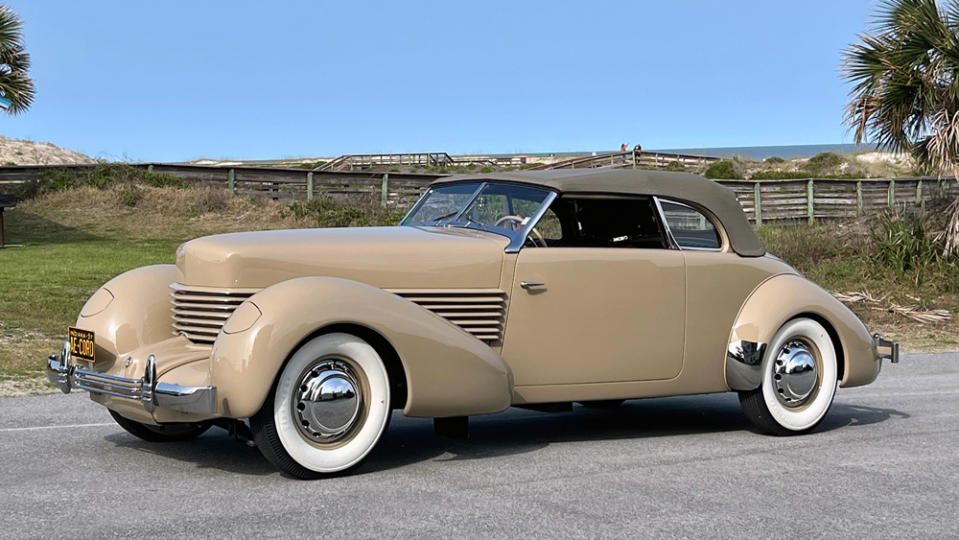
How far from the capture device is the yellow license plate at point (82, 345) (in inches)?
253

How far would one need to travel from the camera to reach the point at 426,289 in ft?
21.0

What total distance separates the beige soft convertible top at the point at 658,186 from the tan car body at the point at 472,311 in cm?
2

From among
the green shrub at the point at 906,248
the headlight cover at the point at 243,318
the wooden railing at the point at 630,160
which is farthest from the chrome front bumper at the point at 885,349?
the wooden railing at the point at 630,160

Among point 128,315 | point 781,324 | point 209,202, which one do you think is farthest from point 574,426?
point 209,202

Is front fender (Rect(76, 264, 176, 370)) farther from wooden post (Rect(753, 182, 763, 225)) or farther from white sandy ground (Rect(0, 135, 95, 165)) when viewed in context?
white sandy ground (Rect(0, 135, 95, 165))

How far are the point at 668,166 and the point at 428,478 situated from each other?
4281 cm

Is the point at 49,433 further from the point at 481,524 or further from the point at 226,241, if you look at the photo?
the point at 481,524

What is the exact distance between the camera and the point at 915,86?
17.2 meters

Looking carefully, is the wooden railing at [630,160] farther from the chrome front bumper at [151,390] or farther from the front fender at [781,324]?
the chrome front bumper at [151,390]

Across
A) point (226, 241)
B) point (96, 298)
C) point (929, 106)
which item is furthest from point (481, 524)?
point (929, 106)

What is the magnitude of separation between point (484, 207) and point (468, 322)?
99 cm

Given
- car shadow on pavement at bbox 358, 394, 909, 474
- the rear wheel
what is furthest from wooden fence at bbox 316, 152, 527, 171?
the rear wheel

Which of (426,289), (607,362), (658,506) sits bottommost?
(658,506)

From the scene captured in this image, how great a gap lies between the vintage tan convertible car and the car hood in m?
0.01
